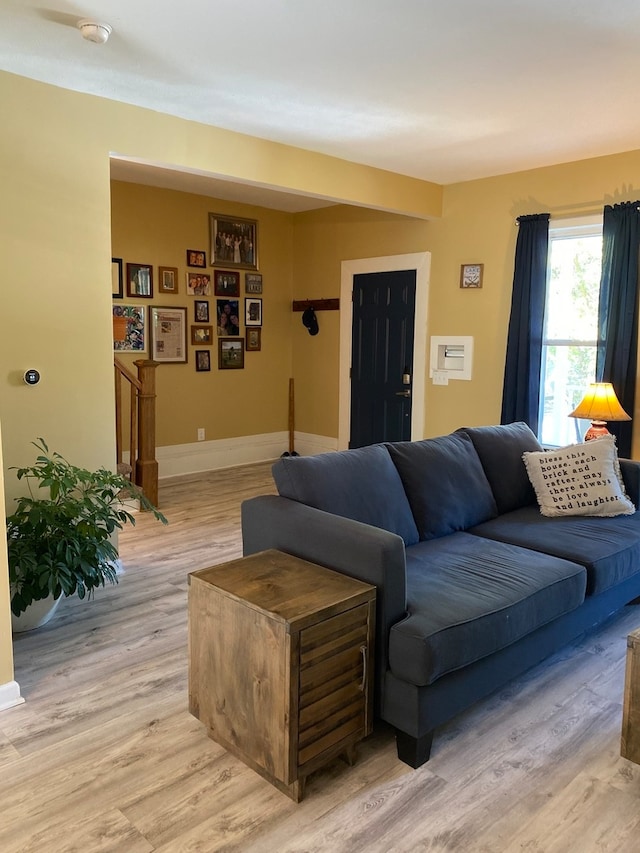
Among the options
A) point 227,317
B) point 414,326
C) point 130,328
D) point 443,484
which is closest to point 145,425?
point 130,328

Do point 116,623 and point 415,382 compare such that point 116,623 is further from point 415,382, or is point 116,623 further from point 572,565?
point 415,382

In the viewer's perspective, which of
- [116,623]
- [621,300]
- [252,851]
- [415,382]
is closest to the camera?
[252,851]

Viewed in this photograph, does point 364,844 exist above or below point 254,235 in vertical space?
below

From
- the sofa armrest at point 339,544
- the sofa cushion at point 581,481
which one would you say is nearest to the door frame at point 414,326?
the sofa cushion at point 581,481

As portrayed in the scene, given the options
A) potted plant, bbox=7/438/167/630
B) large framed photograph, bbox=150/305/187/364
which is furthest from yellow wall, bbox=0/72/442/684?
large framed photograph, bbox=150/305/187/364

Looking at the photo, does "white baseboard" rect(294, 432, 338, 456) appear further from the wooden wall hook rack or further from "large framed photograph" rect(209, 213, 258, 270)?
"large framed photograph" rect(209, 213, 258, 270)

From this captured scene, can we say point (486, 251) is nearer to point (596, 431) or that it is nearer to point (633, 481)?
point (596, 431)

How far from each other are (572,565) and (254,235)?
4980mm

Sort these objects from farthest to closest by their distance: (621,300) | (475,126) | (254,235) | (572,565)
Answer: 1. (254,235)
2. (621,300)
3. (475,126)
4. (572,565)

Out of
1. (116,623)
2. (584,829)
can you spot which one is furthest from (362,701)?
(116,623)

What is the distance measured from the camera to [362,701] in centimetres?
210

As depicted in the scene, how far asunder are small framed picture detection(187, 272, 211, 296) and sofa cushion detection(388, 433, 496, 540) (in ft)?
11.7

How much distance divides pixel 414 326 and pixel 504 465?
2.55 metres

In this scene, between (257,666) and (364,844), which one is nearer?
(364,844)
